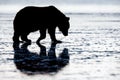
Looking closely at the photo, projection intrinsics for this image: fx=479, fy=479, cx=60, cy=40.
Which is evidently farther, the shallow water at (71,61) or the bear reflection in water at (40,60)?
the bear reflection in water at (40,60)

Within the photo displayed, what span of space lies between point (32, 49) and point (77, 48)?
163 centimetres

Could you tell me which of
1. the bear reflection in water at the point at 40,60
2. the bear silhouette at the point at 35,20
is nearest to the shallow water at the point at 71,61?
the bear reflection in water at the point at 40,60

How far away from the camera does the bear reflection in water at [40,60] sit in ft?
41.0

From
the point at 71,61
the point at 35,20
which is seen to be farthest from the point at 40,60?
the point at 35,20

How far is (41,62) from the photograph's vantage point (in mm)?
13641

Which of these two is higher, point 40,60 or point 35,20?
point 35,20

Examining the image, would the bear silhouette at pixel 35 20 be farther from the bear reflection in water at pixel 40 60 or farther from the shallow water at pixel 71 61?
the bear reflection in water at pixel 40 60

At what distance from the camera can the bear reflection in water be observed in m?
12.5

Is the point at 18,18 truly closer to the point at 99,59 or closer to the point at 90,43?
the point at 90,43

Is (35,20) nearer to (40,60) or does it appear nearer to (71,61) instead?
(40,60)

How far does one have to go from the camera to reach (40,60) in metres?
14.1

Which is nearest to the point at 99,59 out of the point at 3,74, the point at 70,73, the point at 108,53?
the point at 108,53

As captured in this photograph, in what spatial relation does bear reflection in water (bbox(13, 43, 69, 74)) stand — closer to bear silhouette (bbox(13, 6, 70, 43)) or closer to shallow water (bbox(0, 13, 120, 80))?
shallow water (bbox(0, 13, 120, 80))

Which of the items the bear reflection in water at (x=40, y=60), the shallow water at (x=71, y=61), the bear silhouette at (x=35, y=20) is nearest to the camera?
the shallow water at (x=71, y=61)
